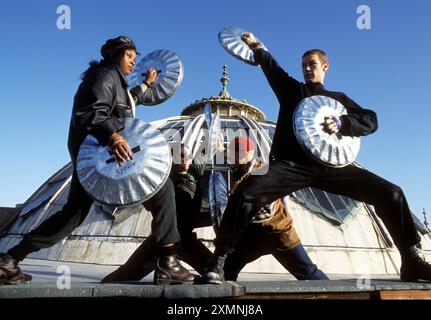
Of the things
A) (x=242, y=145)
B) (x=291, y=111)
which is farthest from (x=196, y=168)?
(x=291, y=111)

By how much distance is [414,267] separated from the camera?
3535mm

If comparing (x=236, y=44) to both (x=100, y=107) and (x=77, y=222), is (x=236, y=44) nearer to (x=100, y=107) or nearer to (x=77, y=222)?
(x=100, y=107)

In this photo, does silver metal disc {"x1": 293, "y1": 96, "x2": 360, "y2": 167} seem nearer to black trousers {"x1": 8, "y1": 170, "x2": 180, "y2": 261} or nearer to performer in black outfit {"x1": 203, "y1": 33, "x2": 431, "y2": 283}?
performer in black outfit {"x1": 203, "y1": 33, "x2": 431, "y2": 283}

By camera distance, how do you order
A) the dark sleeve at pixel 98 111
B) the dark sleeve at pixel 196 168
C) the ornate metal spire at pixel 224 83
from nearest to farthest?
1. the dark sleeve at pixel 98 111
2. the dark sleeve at pixel 196 168
3. the ornate metal spire at pixel 224 83

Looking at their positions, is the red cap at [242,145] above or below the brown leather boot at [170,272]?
above

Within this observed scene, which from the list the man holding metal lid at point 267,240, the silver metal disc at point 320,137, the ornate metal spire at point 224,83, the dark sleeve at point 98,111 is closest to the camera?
the dark sleeve at point 98,111

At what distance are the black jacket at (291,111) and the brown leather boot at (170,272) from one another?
1580mm

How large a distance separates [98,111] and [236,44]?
206 centimetres

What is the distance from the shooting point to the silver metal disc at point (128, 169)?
288cm

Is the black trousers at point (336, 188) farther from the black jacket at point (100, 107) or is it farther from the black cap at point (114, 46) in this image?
the black cap at point (114, 46)

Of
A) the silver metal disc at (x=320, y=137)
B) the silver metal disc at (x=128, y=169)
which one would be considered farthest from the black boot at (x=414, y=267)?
the silver metal disc at (x=128, y=169)

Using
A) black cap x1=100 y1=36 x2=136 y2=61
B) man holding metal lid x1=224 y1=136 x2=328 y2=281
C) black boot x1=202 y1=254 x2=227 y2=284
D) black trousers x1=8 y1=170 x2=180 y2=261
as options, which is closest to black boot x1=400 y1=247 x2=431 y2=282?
man holding metal lid x1=224 y1=136 x2=328 y2=281

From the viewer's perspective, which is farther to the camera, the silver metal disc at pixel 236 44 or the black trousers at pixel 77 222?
the silver metal disc at pixel 236 44
